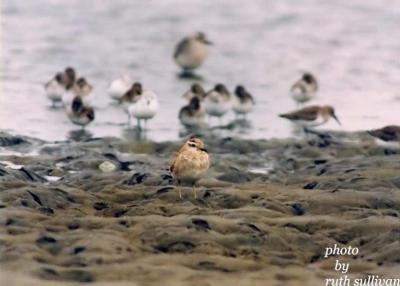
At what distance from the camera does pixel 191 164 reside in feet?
42.7

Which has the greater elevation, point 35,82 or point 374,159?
point 35,82

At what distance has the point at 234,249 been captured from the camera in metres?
10.5

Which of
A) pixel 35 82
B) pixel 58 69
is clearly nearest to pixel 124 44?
pixel 58 69

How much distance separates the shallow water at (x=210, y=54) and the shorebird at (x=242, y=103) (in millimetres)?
309

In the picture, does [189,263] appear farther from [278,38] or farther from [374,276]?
[278,38]

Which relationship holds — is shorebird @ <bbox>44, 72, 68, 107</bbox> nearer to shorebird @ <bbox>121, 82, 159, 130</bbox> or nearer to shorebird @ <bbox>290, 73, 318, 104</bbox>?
shorebird @ <bbox>121, 82, 159, 130</bbox>

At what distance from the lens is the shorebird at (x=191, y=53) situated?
27078mm

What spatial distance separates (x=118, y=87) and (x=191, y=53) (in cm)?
480

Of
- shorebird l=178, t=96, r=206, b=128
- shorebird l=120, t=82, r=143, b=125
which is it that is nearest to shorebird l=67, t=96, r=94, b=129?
shorebird l=120, t=82, r=143, b=125

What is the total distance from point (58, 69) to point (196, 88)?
4.84m

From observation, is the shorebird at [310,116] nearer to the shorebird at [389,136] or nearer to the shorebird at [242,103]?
the shorebird at [242,103]

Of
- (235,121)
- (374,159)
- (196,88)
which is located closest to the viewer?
(374,159)

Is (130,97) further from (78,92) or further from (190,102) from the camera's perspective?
(78,92)

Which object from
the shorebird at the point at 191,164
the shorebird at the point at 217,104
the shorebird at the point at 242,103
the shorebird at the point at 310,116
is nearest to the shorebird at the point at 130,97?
the shorebird at the point at 217,104
